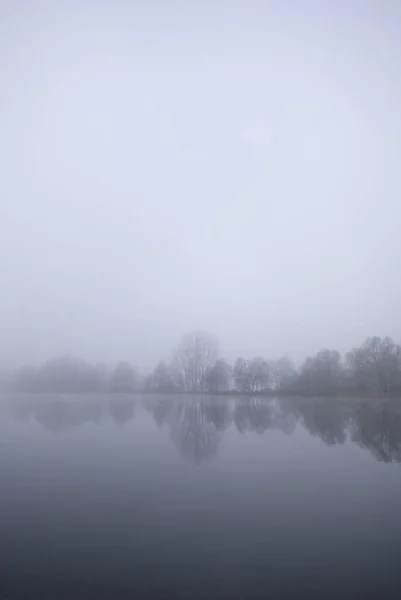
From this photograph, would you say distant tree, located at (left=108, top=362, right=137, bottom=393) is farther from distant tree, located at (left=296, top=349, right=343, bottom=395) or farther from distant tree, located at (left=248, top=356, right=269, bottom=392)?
distant tree, located at (left=296, top=349, right=343, bottom=395)

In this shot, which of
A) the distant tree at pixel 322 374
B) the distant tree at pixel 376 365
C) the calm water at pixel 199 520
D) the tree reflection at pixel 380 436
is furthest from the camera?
the distant tree at pixel 322 374

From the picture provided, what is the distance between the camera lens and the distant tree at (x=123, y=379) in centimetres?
10160

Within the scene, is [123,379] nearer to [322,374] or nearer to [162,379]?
[162,379]

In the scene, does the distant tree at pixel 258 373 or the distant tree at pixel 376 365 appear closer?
the distant tree at pixel 376 365

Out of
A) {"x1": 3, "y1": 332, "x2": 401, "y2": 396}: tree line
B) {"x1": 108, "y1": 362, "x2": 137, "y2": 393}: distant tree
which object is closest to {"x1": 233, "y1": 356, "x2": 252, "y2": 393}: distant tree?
{"x1": 3, "y1": 332, "x2": 401, "y2": 396}: tree line

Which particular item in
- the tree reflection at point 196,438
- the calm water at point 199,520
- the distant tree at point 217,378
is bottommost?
the calm water at point 199,520

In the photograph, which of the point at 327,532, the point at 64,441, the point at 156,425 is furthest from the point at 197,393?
the point at 327,532

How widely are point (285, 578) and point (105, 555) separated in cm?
368

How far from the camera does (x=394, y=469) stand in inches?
622

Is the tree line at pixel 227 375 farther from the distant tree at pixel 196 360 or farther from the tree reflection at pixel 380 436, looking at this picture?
the tree reflection at pixel 380 436

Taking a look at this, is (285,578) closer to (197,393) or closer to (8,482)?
(8,482)

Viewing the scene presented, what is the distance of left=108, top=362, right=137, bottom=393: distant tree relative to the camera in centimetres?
10160

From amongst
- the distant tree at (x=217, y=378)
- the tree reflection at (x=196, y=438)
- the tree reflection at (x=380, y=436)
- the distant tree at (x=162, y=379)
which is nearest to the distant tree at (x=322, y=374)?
the distant tree at (x=217, y=378)

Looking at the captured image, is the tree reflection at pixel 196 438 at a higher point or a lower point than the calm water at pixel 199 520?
higher
